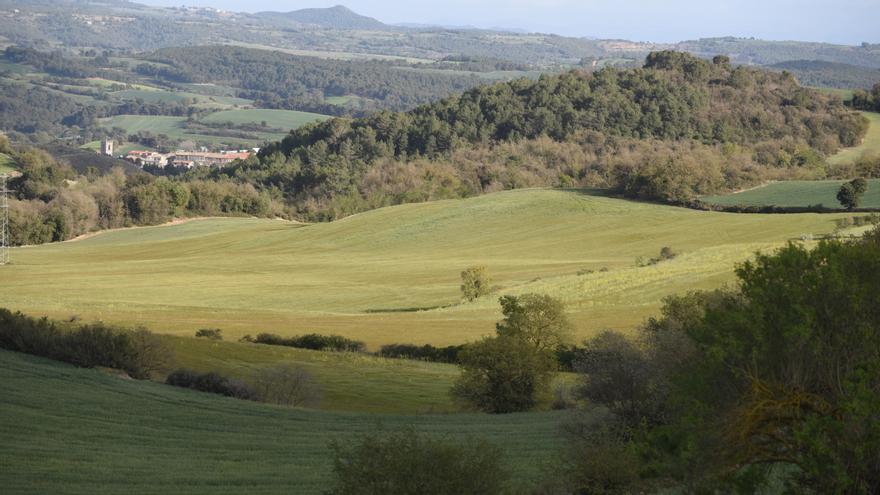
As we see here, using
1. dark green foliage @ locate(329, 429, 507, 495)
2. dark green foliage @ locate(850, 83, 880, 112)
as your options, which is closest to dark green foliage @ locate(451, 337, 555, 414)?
dark green foliage @ locate(329, 429, 507, 495)

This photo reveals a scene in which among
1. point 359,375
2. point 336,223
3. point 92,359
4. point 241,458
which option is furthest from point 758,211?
point 241,458

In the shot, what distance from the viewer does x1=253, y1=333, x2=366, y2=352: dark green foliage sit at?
42.7m

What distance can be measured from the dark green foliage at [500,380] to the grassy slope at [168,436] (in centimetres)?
203

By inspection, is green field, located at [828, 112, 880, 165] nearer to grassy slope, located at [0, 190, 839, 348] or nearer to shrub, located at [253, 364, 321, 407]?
grassy slope, located at [0, 190, 839, 348]

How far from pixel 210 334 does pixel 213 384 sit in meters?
12.2

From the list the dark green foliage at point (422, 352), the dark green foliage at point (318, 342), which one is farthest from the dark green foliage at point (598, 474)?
the dark green foliage at point (318, 342)

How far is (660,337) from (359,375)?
13.7 metres

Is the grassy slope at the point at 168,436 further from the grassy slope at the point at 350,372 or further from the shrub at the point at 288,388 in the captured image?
the grassy slope at the point at 350,372

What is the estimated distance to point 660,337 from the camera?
1012 inches

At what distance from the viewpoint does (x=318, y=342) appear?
4325cm

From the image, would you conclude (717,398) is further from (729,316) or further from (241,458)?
(241,458)

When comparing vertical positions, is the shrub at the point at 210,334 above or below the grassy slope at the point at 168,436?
below

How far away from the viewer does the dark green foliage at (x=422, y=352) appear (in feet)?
138

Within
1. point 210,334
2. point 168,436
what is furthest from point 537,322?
point 168,436
